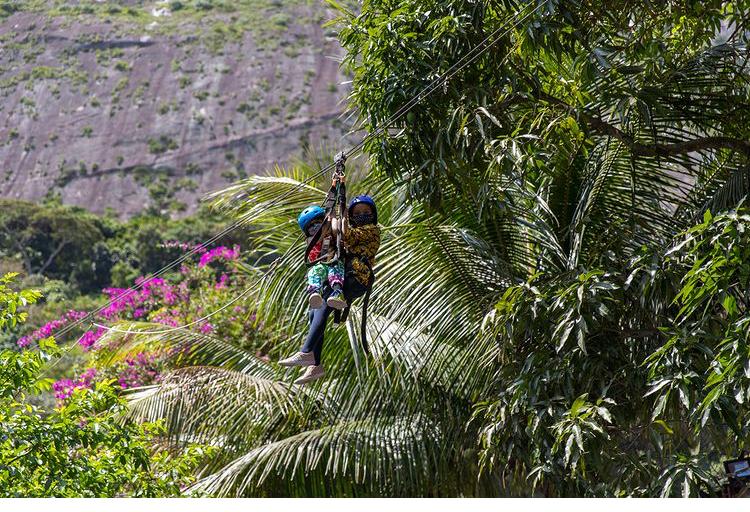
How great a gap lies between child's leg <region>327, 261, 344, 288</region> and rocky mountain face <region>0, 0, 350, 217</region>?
4659 cm

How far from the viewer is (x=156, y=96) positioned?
6156cm

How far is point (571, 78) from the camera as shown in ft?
33.7

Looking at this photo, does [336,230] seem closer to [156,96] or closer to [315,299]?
[315,299]

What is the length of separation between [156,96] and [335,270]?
55.8m

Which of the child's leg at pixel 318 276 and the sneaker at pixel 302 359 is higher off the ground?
the child's leg at pixel 318 276

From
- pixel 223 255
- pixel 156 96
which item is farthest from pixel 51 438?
pixel 156 96

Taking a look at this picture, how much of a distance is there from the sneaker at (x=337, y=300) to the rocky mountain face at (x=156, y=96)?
46.7 m

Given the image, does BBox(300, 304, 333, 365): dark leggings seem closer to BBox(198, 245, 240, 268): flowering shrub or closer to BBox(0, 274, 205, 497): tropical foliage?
BBox(0, 274, 205, 497): tropical foliage

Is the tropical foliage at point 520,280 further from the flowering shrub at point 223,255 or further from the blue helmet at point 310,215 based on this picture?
the flowering shrub at point 223,255

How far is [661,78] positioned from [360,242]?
10.9 feet

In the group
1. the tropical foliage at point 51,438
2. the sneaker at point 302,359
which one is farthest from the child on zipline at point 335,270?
the tropical foliage at point 51,438

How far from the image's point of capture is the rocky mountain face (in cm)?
5695

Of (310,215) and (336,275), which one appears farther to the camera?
(310,215)

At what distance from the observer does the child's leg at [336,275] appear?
293 inches
